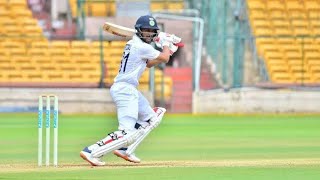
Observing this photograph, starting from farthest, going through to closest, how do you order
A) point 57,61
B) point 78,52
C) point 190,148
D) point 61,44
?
point 61,44, point 78,52, point 57,61, point 190,148

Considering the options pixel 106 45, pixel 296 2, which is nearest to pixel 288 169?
pixel 106 45

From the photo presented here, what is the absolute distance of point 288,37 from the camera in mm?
34156

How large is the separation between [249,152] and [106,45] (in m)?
16.9

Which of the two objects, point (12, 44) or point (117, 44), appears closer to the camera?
point (12, 44)

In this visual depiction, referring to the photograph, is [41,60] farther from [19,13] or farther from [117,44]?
[19,13]

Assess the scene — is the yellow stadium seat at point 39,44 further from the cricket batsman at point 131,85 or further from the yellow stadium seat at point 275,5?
the cricket batsman at point 131,85

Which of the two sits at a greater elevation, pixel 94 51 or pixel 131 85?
pixel 94 51

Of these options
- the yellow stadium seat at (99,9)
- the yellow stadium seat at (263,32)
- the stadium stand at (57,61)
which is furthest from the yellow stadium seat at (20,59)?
the yellow stadium seat at (263,32)

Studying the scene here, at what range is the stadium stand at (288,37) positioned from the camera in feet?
113

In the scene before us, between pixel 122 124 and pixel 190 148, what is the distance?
507 centimetres

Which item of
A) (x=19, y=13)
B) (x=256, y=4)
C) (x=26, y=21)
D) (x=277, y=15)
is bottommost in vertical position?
(x=26, y=21)

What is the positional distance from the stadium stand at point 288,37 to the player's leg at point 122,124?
1877cm

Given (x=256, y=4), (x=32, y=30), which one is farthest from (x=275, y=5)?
(x=32, y=30)

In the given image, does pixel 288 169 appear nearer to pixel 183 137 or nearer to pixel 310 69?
pixel 183 137
